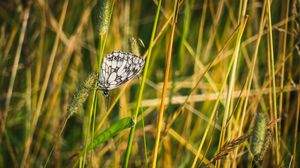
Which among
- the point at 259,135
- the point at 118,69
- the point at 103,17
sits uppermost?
the point at 103,17

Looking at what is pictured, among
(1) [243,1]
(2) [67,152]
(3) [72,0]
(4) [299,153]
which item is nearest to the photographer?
(1) [243,1]

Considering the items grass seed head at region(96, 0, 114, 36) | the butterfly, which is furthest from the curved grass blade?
grass seed head at region(96, 0, 114, 36)

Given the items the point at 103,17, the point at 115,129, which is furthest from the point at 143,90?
the point at 103,17

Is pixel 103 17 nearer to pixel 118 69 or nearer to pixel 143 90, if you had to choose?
pixel 118 69

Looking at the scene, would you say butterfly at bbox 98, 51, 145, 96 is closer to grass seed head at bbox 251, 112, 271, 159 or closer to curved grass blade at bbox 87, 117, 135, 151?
curved grass blade at bbox 87, 117, 135, 151

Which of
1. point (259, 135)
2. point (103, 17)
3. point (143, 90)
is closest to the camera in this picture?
point (103, 17)

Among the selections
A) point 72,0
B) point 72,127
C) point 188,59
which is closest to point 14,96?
point 72,127

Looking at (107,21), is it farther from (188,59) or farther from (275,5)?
(275,5)

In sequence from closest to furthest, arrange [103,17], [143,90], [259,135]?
[103,17], [259,135], [143,90]
